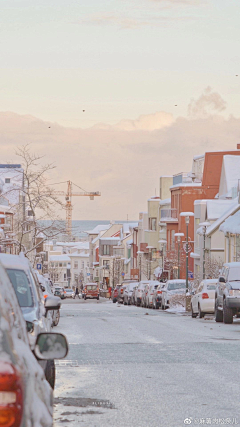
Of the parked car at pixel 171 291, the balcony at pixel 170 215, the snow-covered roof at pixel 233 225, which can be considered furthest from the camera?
the balcony at pixel 170 215

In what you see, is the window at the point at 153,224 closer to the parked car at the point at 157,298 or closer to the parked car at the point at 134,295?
the parked car at the point at 134,295

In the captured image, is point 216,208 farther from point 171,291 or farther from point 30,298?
point 30,298

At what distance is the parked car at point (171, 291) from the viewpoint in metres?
42.7

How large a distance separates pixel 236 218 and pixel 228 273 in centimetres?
2691

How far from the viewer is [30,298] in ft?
33.8

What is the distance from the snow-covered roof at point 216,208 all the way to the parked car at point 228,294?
3610 cm

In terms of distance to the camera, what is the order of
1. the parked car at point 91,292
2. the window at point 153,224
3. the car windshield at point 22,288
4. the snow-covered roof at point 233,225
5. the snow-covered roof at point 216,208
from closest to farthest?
the car windshield at point 22,288 → the snow-covered roof at point 233,225 → the snow-covered roof at point 216,208 → the window at point 153,224 → the parked car at point 91,292

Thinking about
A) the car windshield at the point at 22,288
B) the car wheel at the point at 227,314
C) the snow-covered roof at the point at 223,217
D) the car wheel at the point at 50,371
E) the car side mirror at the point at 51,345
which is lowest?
the car wheel at the point at 50,371

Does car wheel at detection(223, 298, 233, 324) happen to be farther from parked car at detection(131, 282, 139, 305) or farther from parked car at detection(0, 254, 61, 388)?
parked car at detection(131, 282, 139, 305)

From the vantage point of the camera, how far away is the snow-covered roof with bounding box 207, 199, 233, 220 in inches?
2485

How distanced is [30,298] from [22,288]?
267 millimetres

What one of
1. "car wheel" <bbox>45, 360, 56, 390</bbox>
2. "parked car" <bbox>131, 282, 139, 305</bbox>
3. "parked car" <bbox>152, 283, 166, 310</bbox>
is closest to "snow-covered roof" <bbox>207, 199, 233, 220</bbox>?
"parked car" <bbox>131, 282, 139, 305</bbox>

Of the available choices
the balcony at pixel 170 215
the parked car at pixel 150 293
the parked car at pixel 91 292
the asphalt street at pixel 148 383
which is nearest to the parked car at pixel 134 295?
the parked car at pixel 150 293

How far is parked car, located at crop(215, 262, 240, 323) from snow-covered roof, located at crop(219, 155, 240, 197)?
4084 centimetres
